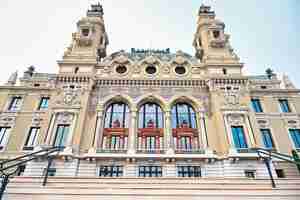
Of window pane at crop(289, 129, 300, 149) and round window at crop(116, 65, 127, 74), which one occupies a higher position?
round window at crop(116, 65, 127, 74)

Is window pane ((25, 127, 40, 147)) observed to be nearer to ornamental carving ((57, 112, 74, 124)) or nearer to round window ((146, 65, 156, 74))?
ornamental carving ((57, 112, 74, 124))

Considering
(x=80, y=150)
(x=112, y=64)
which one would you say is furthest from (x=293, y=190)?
(x=112, y=64)

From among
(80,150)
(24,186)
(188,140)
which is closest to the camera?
(24,186)

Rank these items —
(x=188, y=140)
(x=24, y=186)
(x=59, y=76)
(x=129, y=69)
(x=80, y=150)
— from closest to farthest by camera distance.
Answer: (x=24, y=186)
(x=80, y=150)
(x=188, y=140)
(x=59, y=76)
(x=129, y=69)

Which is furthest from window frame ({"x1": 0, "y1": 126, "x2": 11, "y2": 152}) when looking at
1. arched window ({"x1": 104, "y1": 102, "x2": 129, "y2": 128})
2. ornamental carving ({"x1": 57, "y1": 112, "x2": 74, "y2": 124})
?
arched window ({"x1": 104, "y1": 102, "x2": 129, "y2": 128})

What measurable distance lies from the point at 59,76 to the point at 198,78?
18.5 meters

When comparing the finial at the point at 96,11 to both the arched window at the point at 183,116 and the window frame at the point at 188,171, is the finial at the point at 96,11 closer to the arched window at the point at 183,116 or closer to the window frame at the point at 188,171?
the arched window at the point at 183,116

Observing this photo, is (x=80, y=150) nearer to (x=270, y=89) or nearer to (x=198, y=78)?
(x=198, y=78)

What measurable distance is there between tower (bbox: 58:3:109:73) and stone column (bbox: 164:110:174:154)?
12149 mm

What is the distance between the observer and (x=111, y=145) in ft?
91.8

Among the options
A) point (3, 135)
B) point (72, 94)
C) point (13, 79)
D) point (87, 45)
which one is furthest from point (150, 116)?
point (13, 79)

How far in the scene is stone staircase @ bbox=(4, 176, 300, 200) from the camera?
1817 centimetres

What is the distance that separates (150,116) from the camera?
1217 inches

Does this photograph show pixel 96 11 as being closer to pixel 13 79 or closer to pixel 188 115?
pixel 13 79
